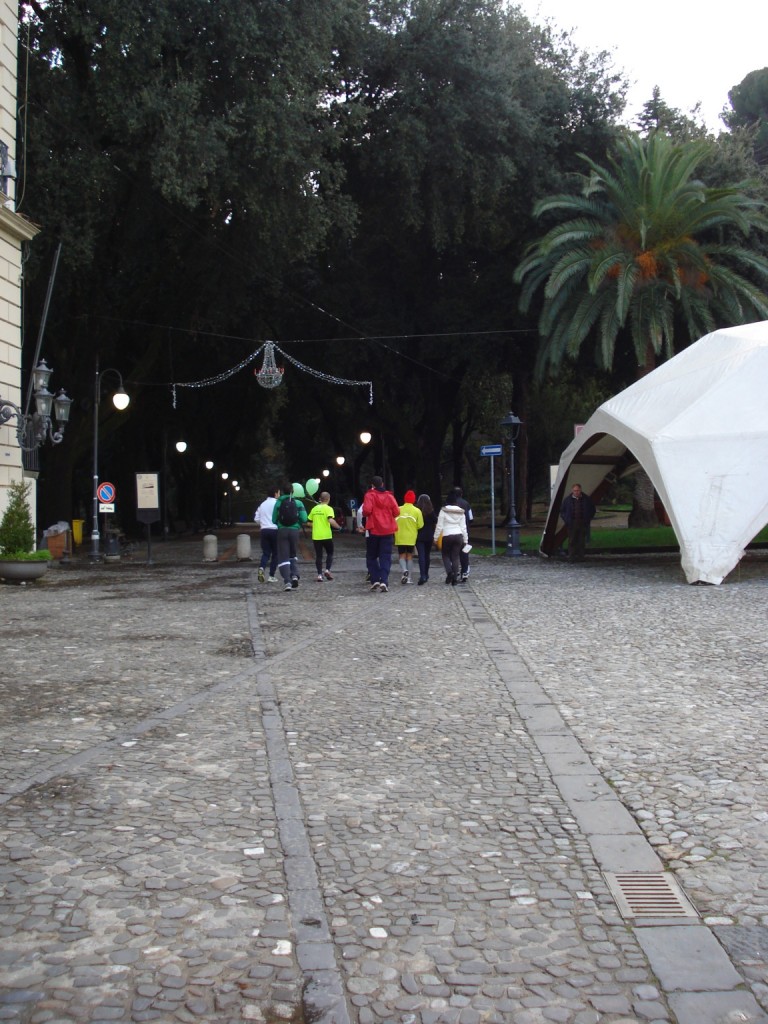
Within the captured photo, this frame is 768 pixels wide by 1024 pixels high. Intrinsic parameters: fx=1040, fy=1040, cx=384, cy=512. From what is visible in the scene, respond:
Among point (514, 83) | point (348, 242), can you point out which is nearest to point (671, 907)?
point (514, 83)

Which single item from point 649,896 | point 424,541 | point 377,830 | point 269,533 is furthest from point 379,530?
point 649,896

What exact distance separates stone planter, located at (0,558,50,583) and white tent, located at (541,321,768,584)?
11.0m

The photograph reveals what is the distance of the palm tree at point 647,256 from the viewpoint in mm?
26859

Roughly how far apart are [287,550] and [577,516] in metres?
8.32

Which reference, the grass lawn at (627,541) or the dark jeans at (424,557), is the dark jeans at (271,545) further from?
the grass lawn at (627,541)

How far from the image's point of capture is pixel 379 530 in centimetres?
1689

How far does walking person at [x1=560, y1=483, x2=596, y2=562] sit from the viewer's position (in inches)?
917

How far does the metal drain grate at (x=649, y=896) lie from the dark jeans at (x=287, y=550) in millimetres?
13557

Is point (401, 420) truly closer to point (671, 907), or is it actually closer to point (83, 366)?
point (83, 366)

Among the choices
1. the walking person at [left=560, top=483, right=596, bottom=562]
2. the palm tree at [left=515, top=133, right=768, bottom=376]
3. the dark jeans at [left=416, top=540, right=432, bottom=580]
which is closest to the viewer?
the dark jeans at [left=416, top=540, right=432, bottom=580]

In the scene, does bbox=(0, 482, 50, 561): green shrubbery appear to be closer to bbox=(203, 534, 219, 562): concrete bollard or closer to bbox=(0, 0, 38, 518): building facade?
bbox=(0, 0, 38, 518): building facade

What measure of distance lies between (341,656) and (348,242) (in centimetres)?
2622

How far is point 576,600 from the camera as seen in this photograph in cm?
1485

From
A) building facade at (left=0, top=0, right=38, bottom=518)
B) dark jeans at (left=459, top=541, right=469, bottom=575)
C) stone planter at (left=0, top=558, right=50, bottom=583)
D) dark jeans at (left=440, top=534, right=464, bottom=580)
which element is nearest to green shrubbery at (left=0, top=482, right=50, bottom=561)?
stone planter at (left=0, top=558, right=50, bottom=583)
